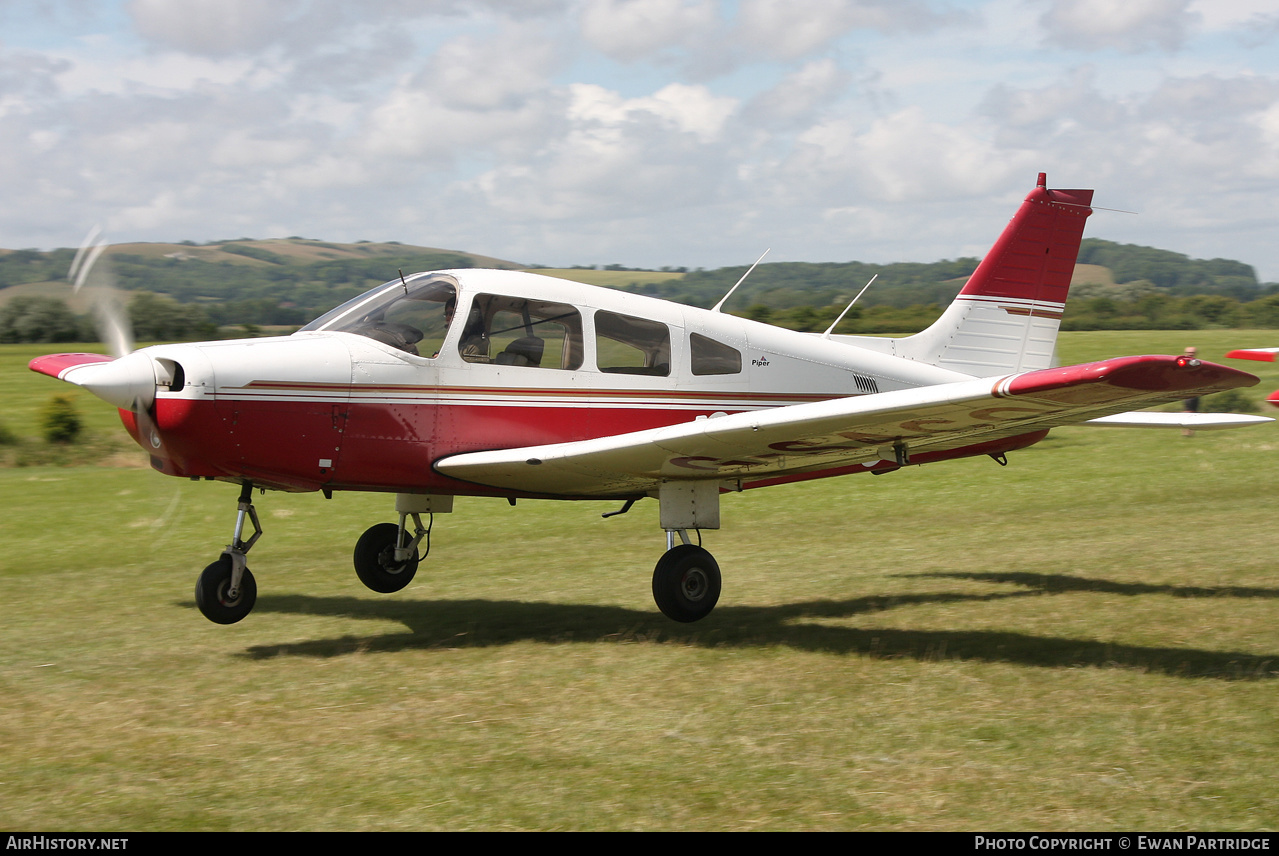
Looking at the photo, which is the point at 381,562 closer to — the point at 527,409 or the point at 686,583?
the point at 527,409

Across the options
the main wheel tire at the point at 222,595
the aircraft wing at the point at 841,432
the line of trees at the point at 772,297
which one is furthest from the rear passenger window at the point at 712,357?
the line of trees at the point at 772,297

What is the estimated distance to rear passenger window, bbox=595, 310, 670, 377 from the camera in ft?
24.6

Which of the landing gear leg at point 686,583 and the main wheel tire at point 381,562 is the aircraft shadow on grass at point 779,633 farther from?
the main wheel tire at point 381,562

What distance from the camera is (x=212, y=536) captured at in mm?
11516

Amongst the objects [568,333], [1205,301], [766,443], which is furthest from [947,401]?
[1205,301]

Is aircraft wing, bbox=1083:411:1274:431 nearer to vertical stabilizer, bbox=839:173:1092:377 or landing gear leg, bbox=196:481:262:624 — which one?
vertical stabilizer, bbox=839:173:1092:377

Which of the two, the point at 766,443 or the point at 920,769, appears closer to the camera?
the point at 920,769

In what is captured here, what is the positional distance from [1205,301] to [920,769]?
6115 cm

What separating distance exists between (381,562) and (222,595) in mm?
1641

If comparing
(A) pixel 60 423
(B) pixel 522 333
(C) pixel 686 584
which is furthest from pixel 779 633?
(A) pixel 60 423

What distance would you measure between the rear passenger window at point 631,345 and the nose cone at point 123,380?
286cm

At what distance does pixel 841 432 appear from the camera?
6219 millimetres

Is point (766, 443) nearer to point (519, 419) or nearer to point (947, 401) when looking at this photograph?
point (947, 401)

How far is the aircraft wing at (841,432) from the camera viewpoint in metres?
4.93
